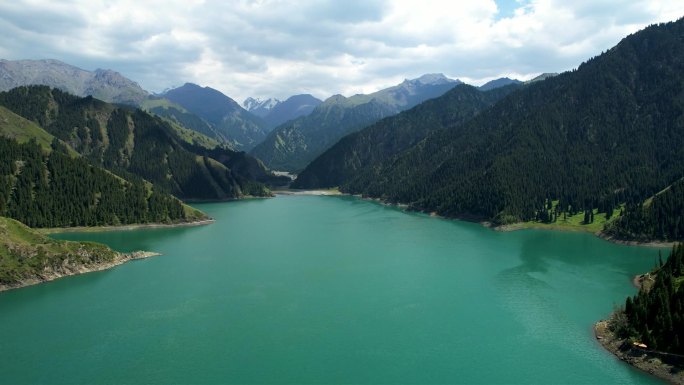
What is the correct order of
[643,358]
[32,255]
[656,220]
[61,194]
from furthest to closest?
[61,194]
[656,220]
[32,255]
[643,358]

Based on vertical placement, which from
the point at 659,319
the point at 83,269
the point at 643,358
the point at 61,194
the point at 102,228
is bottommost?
the point at 643,358

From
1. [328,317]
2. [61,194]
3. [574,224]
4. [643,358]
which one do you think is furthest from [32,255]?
[574,224]

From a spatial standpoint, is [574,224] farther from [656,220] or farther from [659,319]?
[659,319]

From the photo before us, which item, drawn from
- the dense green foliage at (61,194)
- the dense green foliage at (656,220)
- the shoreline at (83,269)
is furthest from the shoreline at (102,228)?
the dense green foliage at (656,220)

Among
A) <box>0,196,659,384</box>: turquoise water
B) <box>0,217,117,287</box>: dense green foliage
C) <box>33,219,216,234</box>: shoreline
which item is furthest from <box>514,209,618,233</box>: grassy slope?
<box>0,217,117,287</box>: dense green foliage

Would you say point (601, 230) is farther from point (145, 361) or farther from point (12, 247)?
point (12, 247)

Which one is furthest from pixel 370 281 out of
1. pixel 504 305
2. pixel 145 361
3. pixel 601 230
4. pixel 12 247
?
pixel 601 230
